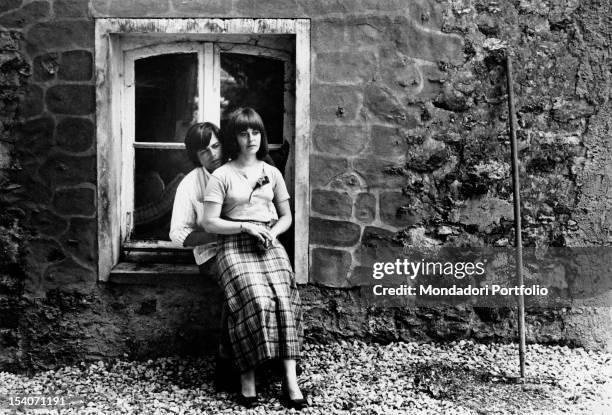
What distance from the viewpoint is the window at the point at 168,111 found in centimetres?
405

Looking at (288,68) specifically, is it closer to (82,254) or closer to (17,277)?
(82,254)

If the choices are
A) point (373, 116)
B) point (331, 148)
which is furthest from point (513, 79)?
point (331, 148)

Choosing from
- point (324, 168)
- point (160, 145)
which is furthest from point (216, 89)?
point (324, 168)

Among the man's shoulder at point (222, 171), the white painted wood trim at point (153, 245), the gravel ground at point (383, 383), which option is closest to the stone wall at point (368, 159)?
the gravel ground at point (383, 383)

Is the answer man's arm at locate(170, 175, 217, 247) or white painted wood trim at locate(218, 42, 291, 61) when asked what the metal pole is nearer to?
white painted wood trim at locate(218, 42, 291, 61)

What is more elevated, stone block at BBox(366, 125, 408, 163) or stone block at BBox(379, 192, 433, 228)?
stone block at BBox(366, 125, 408, 163)

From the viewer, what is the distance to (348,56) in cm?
398

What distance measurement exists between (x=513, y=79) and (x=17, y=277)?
3202mm

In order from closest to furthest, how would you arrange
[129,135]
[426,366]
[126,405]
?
1. [126,405]
2. [426,366]
3. [129,135]

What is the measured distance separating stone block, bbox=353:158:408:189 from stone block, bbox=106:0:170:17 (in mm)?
1448

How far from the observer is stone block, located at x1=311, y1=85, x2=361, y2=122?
13.1ft

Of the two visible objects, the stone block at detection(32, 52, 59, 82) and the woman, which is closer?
the woman

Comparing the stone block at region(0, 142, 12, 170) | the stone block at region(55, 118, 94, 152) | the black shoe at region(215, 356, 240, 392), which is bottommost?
the black shoe at region(215, 356, 240, 392)

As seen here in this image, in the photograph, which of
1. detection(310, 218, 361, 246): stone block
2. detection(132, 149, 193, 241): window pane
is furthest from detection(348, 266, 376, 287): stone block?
detection(132, 149, 193, 241): window pane
